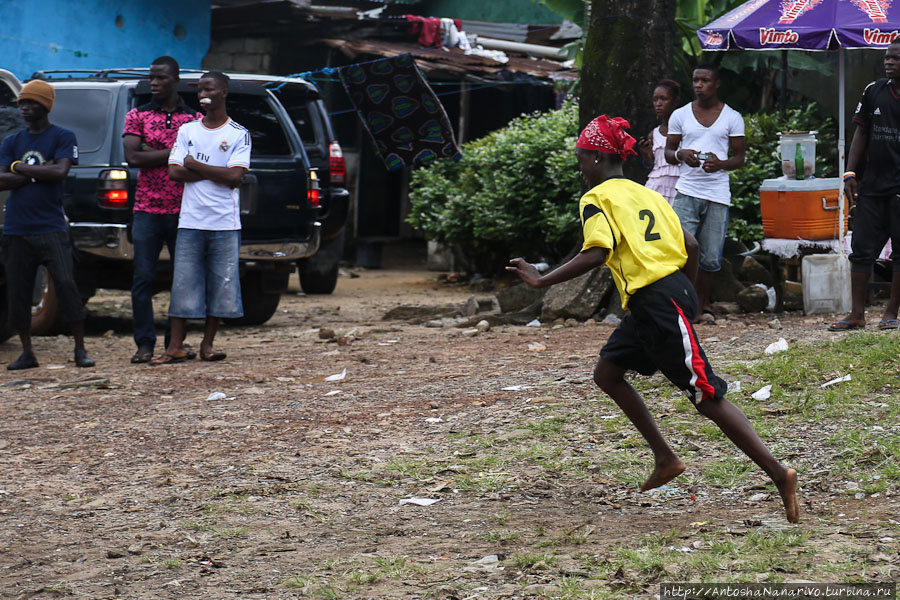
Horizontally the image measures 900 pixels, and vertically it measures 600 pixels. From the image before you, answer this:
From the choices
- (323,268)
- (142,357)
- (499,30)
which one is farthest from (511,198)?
(499,30)

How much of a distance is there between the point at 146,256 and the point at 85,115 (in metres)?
1.84

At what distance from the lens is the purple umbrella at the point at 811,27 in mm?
8719

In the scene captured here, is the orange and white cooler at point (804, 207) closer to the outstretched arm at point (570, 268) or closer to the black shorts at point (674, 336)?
the black shorts at point (674, 336)

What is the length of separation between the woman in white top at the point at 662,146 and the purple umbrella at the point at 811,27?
806mm

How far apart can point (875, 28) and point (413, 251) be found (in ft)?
35.6

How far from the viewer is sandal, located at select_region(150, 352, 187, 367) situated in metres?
7.93

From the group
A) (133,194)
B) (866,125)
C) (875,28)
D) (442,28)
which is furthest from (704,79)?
(442,28)

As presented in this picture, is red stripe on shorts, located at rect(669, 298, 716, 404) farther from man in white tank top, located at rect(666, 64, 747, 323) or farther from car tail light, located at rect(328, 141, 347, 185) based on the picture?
car tail light, located at rect(328, 141, 347, 185)

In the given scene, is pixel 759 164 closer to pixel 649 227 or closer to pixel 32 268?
pixel 32 268

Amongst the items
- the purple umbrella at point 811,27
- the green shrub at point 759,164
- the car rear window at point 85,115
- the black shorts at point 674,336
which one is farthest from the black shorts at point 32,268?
the green shrub at point 759,164

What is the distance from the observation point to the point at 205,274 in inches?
312

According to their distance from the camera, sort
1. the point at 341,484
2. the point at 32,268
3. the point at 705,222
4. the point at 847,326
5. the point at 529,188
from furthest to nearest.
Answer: the point at 529,188 → the point at 705,222 → the point at 32,268 → the point at 847,326 → the point at 341,484

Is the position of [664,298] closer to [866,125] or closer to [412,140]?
[866,125]

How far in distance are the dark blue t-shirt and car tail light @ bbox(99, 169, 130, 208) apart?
105 centimetres
